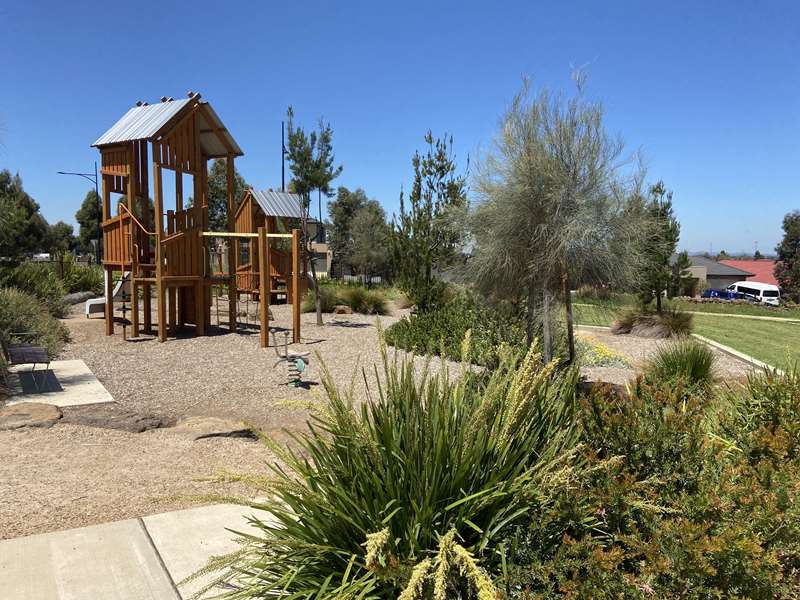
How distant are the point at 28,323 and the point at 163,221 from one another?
336 centimetres

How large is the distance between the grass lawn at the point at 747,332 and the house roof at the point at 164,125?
9457 millimetres

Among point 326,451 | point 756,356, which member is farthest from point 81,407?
point 756,356

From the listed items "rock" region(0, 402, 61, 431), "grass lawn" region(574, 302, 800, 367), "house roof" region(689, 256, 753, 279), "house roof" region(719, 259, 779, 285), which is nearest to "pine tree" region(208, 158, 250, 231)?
"grass lawn" region(574, 302, 800, 367)

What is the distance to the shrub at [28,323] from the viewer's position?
35.5 feet

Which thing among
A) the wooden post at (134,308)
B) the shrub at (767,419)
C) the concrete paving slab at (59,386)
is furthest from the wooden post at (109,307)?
the shrub at (767,419)

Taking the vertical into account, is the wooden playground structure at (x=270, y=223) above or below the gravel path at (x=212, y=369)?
above

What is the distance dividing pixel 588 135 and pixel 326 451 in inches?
277

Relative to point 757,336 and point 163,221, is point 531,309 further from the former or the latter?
point 757,336

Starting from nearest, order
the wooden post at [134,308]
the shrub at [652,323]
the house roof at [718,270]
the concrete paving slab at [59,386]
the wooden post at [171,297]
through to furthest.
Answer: the concrete paving slab at [59,386] < the wooden post at [134,308] < the wooden post at [171,297] < the shrub at [652,323] < the house roof at [718,270]

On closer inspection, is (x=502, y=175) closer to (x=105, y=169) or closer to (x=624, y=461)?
(x=624, y=461)

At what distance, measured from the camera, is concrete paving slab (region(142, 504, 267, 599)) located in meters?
3.61

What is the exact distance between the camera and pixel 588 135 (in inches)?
342

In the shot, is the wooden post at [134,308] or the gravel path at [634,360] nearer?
the gravel path at [634,360]

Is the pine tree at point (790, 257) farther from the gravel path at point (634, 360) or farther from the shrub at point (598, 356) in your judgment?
the shrub at point (598, 356)
